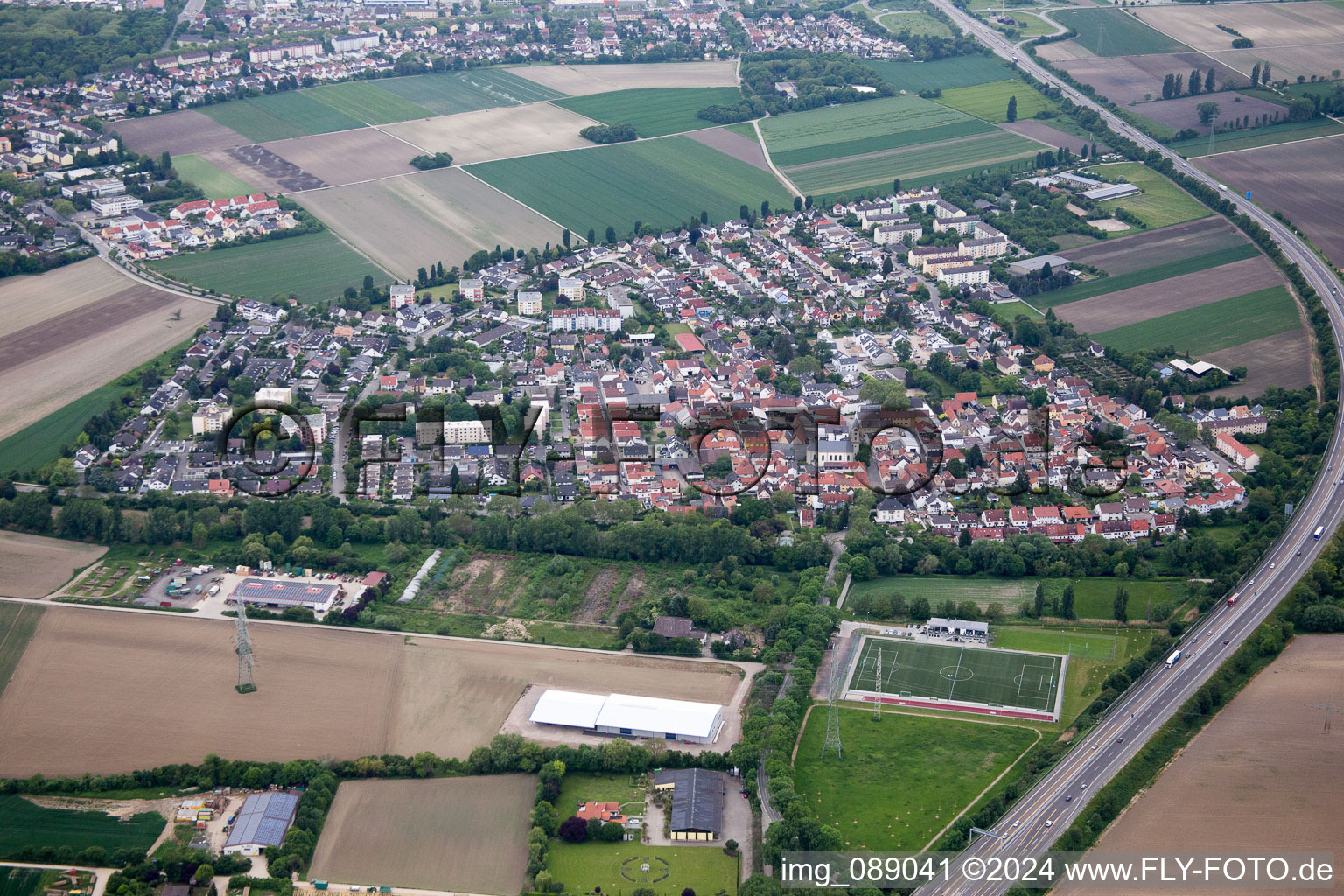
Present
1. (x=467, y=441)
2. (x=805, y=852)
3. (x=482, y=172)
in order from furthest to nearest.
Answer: (x=482, y=172), (x=467, y=441), (x=805, y=852)

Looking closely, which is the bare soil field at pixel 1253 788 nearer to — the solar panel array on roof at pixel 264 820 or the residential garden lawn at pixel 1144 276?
the solar panel array on roof at pixel 264 820

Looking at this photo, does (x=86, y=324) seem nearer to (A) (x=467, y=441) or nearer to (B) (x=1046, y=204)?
(A) (x=467, y=441)

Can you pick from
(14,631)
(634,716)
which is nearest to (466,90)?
(14,631)

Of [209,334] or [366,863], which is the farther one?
[209,334]

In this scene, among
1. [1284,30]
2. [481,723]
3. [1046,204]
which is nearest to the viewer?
[481,723]

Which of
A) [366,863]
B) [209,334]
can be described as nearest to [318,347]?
[209,334]
